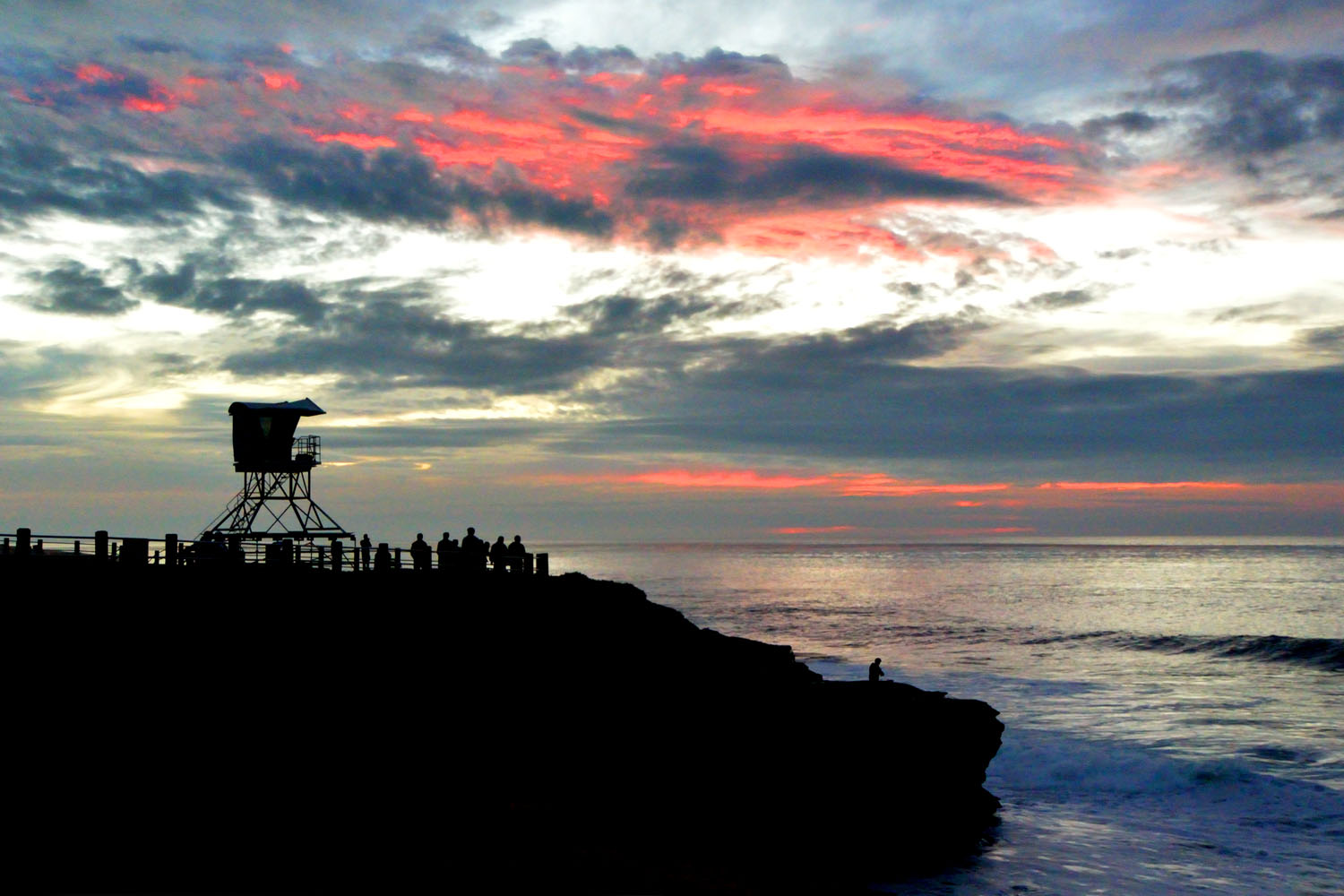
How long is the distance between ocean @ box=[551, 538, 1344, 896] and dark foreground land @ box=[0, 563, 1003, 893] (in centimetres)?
154

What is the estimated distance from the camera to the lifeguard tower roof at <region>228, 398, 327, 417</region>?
41344mm

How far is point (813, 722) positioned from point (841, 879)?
4459mm

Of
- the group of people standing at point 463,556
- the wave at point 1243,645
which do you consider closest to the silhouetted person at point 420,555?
the group of people standing at point 463,556

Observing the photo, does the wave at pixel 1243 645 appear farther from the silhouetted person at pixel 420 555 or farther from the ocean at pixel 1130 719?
the silhouetted person at pixel 420 555

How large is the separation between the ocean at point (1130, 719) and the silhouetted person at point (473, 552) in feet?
36.9

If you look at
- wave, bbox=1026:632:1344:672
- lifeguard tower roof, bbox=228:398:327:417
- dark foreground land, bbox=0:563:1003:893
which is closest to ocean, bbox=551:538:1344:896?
wave, bbox=1026:632:1344:672

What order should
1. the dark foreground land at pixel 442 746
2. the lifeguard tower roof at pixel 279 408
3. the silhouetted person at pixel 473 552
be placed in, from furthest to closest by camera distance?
the lifeguard tower roof at pixel 279 408
the silhouetted person at pixel 473 552
the dark foreground land at pixel 442 746

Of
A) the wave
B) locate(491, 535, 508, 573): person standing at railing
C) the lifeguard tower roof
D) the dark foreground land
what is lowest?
the wave

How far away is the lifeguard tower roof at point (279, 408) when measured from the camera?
41.3m

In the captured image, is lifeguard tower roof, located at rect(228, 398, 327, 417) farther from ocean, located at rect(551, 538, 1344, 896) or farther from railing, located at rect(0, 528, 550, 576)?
ocean, located at rect(551, 538, 1344, 896)

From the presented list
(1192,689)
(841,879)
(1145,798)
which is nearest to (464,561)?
(841,879)

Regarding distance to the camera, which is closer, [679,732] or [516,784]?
[516,784]

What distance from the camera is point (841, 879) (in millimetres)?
17719

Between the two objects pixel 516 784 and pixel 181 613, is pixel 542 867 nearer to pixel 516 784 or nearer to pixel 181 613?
pixel 516 784
